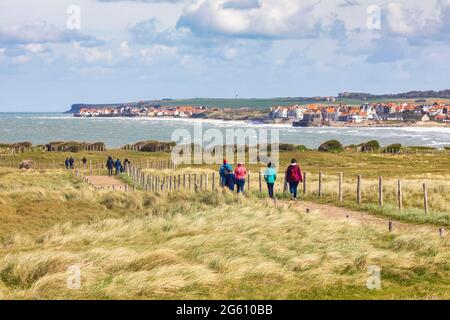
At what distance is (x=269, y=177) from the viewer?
23922 mm

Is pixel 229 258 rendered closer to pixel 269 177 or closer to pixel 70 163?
pixel 269 177

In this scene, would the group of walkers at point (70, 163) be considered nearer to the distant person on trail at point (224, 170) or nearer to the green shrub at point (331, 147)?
the distant person on trail at point (224, 170)

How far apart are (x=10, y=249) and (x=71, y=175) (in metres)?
33.4

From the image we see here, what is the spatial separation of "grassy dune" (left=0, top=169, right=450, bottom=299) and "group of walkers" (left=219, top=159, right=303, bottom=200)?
3.89 meters

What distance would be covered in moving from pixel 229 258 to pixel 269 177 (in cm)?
1168

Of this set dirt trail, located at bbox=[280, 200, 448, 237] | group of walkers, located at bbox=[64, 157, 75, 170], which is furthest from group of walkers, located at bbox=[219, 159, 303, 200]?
group of walkers, located at bbox=[64, 157, 75, 170]

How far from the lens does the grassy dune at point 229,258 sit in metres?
10.5

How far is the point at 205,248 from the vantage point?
1332cm

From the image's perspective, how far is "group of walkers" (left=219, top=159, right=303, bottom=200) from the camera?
23.9 metres

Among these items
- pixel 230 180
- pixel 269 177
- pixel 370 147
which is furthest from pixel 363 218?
pixel 370 147

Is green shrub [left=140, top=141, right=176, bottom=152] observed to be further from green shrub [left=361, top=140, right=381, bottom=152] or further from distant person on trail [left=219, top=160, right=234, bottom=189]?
distant person on trail [left=219, top=160, right=234, bottom=189]

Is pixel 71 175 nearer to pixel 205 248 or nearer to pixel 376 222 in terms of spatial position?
pixel 376 222

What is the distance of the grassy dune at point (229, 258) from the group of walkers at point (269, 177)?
3890 millimetres

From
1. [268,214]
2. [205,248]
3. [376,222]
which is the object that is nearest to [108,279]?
[205,248]
